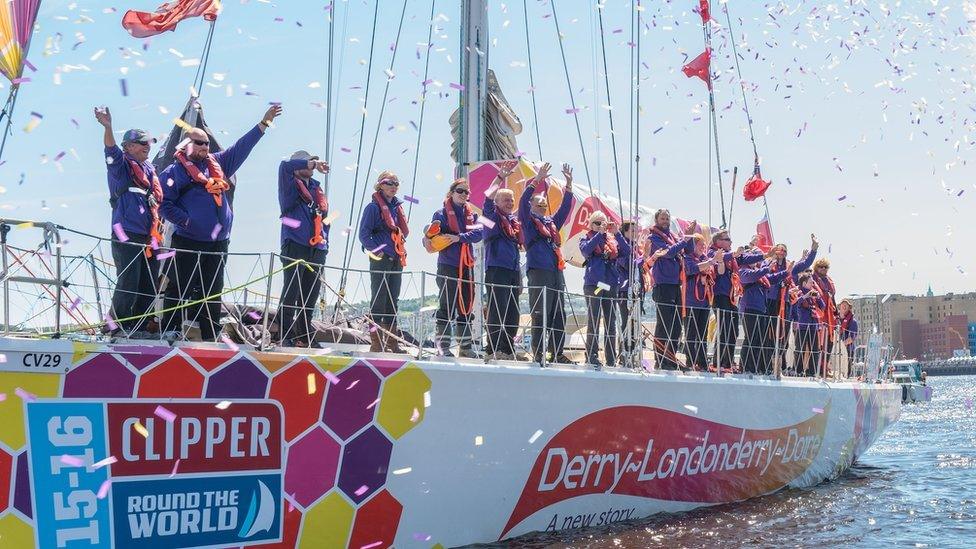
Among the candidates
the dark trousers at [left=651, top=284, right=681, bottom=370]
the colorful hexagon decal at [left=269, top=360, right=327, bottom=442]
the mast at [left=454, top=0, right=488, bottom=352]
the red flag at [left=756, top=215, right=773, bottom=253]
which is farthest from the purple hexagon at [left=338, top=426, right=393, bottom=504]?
the red flag at [left=756, top=215, right=773, bottom=253]

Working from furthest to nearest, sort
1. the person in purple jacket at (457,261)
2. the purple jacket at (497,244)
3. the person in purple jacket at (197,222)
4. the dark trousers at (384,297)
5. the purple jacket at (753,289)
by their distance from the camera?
Result: the purple jacket at (753,289)
the purple jacket at (497,244)
the person in purple jacket at (457,261)
the dark trousers at (384,297)
the person in purple jacket at (197,222)

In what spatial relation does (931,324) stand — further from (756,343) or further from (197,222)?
(197,222)

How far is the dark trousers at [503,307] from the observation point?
763cm

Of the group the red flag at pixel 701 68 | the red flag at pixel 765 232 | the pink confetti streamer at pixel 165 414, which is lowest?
the pink confetti streamer at pixel 165 414

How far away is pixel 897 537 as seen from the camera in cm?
862

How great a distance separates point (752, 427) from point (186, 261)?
6.20 metres

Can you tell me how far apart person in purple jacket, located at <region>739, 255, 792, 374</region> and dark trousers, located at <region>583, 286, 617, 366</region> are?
2588 mm

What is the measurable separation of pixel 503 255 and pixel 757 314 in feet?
14.0

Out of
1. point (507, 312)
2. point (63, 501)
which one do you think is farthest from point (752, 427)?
point (63, 501)

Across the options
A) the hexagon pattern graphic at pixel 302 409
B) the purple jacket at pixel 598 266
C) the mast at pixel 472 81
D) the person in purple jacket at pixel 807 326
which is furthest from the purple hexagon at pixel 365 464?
the person in purple jacket at pixel 807 326

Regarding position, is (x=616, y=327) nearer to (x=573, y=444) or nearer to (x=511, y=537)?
(x=573, y=444)

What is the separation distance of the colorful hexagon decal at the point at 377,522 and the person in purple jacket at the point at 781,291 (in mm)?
5832

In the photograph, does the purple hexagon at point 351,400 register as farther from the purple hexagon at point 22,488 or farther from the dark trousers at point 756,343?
the dark trousers at point 756,343

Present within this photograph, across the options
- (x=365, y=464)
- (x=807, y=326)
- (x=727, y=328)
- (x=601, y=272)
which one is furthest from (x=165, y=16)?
(x=807, y=326)
